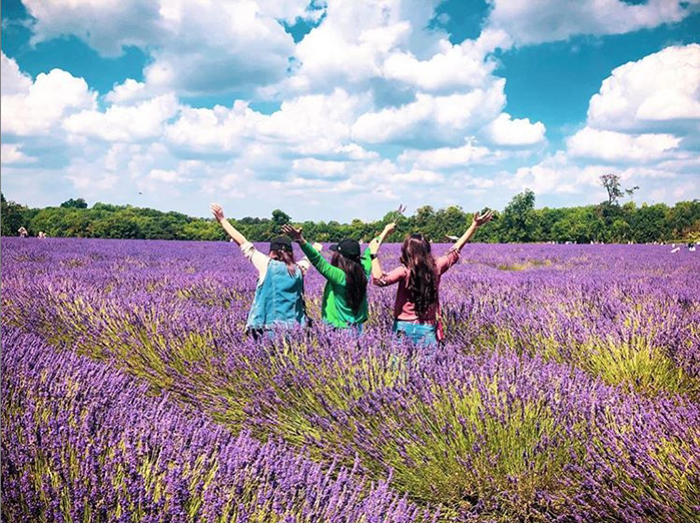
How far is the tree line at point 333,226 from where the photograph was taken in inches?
1302

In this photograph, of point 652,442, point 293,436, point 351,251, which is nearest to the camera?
point 652,442

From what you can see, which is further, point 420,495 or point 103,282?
point 103,282

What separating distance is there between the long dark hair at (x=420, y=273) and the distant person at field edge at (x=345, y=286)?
1.22 feet

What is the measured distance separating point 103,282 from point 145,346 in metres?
2.86

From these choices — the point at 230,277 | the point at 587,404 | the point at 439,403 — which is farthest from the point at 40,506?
the point at 230,277

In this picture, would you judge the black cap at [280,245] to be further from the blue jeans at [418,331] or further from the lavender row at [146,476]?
the lavender row at [146,476]

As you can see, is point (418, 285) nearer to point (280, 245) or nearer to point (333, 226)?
point (280, 245)

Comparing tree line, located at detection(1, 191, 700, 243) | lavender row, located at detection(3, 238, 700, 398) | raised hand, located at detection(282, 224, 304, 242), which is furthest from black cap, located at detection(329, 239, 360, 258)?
tree line, located at detection(1, 191, 700, 243)

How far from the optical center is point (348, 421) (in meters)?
2.54

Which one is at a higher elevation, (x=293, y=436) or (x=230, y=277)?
(x=230, y=277)

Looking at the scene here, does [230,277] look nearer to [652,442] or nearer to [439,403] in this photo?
[439,403]

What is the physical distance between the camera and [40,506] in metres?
1.31

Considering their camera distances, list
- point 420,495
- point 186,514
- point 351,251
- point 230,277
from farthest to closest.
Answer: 1. point 230,277
2. point 351,251
3. point 420,495
4. point 186,514

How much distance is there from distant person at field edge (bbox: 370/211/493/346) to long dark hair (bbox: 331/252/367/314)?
0.12 meters
